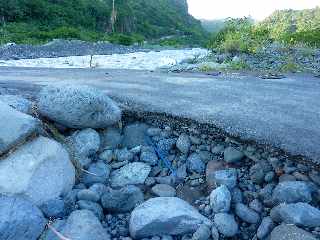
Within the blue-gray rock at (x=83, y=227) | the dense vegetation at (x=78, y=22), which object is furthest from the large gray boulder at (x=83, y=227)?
the dense vegetation at (x=78, y=22)

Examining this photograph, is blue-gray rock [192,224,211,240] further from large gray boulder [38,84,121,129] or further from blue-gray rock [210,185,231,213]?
large gray boulder [38,84,121,129]

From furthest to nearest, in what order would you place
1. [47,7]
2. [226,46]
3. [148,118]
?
[47,7], [226,46], [148,118]

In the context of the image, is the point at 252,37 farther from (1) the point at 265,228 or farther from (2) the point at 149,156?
(1) the point at 265,228

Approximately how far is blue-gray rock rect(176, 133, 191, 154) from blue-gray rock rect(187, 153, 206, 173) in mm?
100

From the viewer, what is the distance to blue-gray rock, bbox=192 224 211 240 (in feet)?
11.6

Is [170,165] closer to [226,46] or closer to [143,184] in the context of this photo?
[143,184]

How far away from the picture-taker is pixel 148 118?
16.3 feet

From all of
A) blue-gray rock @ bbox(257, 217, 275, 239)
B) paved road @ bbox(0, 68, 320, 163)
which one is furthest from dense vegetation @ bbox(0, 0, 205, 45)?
blue-gray rock @ bbox(257, 217, 275, 239)

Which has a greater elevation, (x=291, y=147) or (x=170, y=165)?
(x=291, y=147)

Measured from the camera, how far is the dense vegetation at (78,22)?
84.1 ft

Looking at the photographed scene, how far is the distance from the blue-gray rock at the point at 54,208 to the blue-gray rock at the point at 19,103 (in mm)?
1297

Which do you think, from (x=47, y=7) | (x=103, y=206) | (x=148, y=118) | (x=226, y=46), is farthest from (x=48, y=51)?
(x=47, y=7)

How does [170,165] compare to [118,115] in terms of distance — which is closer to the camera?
[170,165]

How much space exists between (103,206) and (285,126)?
181 cm
